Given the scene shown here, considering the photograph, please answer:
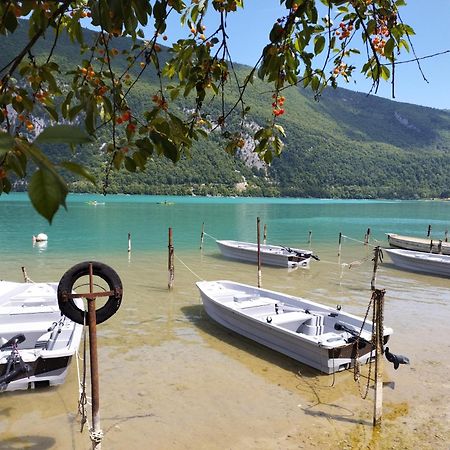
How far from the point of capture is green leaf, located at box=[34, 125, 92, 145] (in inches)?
43.4

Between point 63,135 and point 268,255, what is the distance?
88.5ft

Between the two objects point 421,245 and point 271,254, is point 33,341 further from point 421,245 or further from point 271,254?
point 421,245

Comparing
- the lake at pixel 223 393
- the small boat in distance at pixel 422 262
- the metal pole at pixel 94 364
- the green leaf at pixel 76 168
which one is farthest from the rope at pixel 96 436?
the small boat in distance at pixel 422 262

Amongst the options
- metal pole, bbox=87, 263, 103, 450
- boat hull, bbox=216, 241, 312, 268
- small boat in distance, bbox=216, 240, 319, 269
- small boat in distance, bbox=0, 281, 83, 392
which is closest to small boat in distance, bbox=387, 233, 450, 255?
small boat in distance, bbox=216, 240, 319, 269

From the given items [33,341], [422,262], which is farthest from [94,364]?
[422,262]

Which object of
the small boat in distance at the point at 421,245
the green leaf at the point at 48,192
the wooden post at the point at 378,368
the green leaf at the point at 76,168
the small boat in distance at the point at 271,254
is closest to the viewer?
the green leaf at the point at 48,192

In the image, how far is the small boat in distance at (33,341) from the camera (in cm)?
909

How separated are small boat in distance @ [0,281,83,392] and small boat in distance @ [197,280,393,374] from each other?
4967 mm

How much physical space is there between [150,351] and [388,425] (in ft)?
21.8

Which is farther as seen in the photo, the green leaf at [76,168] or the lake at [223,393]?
the lake at [223,393]

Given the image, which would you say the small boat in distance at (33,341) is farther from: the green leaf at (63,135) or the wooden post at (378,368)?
the green leaf at (63,135)

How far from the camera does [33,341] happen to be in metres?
10.8

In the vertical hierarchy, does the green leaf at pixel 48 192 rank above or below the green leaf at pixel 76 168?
below

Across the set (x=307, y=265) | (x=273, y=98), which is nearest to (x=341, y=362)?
(x=273, y=98)
